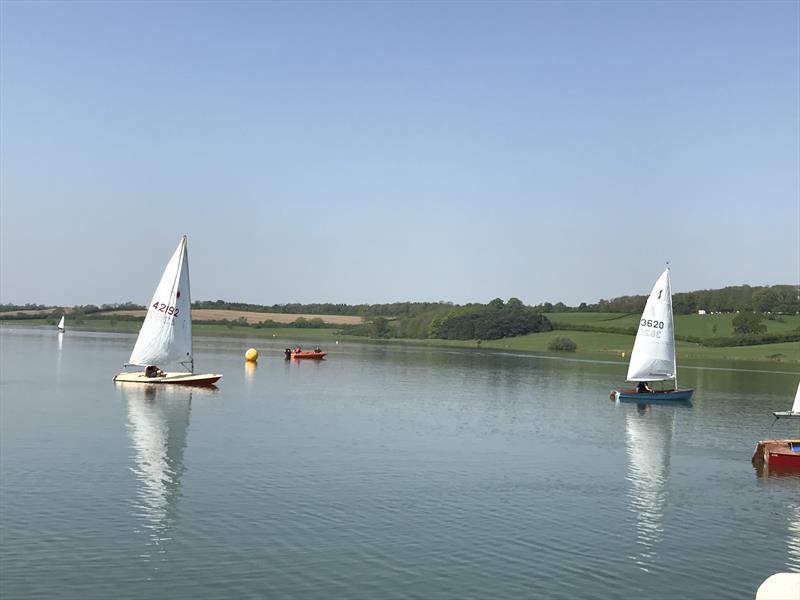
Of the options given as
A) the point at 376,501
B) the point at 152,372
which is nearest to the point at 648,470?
the point at 376,501

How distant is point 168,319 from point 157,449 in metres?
32.7

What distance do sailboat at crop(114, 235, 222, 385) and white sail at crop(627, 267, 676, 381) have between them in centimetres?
3932

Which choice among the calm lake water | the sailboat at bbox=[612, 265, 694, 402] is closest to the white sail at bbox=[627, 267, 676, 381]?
the sailboat at bbox=[612, 265, 694, 402]

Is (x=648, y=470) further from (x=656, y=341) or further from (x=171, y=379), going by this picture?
(x=171, y=379)

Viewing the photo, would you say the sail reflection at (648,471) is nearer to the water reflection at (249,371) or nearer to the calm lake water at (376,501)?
the calm lake water at (376,501)

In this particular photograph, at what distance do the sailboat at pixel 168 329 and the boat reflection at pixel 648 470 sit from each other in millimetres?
35621

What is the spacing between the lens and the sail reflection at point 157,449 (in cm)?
2715

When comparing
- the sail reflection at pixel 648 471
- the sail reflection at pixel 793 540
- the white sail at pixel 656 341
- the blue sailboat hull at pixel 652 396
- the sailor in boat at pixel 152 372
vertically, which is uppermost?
the white sail at pixel 656 341

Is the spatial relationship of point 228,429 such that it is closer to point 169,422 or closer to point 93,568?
point 169,422

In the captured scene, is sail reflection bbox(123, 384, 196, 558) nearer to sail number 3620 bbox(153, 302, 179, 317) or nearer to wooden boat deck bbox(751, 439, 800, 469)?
sail number 3620 bbox(153, 302, 179, 317)

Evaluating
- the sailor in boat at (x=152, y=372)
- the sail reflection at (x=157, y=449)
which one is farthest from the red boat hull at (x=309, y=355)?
the sail reflection at (x=157, y=449)

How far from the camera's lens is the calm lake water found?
73.1 feet

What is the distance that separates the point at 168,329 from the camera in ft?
234

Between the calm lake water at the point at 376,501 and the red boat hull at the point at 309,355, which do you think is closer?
the calm lake water at the point at 376,501
